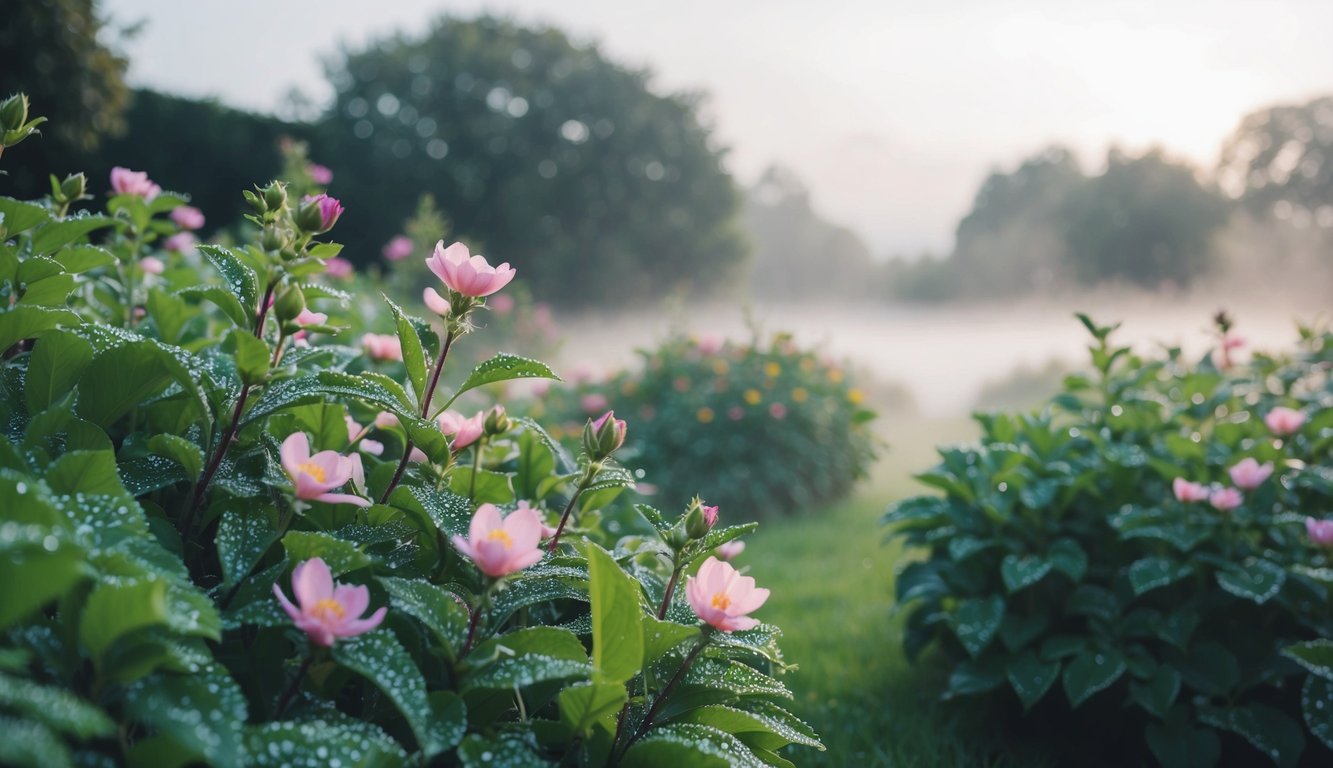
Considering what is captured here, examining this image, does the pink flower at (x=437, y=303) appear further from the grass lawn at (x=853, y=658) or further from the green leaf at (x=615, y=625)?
the grass lawn at (x=853, y=658)

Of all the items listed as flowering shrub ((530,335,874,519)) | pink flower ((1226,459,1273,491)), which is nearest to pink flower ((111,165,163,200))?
pink flower ((1226,459,1273,491))

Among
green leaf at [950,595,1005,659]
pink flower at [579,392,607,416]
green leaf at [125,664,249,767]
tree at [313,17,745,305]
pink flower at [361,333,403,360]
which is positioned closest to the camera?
green leaf at [125,664,249,767]

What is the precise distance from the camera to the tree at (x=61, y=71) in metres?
6.07

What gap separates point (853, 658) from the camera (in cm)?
235

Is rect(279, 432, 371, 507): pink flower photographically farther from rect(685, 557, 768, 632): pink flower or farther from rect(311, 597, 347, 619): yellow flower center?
rect(685, 557, 768, 632): pink flower

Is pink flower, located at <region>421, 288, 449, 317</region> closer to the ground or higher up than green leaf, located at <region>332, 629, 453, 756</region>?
higher up

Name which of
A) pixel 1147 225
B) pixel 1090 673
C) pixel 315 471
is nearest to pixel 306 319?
pixel 315 471

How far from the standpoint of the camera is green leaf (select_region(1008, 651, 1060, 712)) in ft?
5.40

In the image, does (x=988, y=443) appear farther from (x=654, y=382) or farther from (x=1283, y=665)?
(x=654, y=382)

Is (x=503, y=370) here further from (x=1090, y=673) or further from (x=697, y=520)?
(x=1090, y=673)

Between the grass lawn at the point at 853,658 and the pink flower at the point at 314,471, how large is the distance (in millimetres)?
1202

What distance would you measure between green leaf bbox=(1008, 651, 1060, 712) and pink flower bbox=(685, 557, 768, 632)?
1.10 m

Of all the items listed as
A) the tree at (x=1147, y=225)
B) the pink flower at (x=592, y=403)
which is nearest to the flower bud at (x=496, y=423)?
the pink flower at (x=592, y=403)

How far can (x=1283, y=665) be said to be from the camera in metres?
1.66
